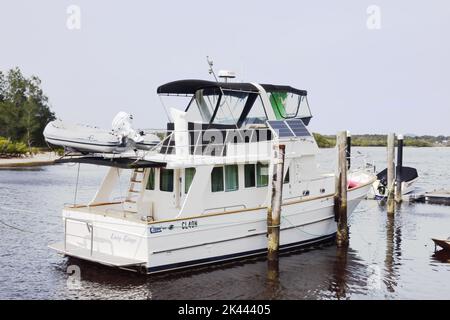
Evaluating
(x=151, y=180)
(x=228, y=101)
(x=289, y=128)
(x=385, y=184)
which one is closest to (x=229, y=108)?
(x=228, y=101)

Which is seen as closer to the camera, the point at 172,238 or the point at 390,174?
the point at 172,238

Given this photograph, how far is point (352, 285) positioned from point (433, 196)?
17057 mm

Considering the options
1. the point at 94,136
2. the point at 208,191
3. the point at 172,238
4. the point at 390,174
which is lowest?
the point at 172,238

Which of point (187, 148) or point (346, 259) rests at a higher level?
point (187, 148)

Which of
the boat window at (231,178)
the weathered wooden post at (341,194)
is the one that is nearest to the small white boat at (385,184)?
the weathered wooden post at (341,194)

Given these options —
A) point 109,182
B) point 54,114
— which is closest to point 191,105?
point 109,182

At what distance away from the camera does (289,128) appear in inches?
628

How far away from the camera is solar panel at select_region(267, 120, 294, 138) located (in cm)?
1550

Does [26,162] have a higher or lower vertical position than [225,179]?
lower

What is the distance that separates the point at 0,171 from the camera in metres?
48.7

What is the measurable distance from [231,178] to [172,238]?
2.74m

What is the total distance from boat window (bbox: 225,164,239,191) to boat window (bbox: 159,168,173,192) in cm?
157

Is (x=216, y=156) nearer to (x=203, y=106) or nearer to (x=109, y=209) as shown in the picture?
(x=203, y=106)
